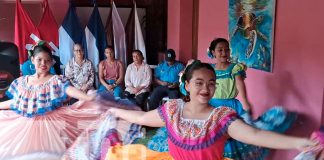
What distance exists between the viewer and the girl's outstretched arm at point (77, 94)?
2.95 meters

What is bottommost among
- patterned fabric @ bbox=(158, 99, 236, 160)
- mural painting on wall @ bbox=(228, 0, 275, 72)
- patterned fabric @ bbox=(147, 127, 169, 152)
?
patterned fabric @ bbox=(147, 127, 169, 152)

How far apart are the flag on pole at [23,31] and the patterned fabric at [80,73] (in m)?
0.77

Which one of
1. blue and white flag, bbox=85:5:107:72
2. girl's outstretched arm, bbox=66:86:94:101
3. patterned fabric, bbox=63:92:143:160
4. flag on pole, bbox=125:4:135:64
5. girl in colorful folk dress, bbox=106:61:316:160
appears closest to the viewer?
girl in colorful folk dress, bbox=106:61:316:160

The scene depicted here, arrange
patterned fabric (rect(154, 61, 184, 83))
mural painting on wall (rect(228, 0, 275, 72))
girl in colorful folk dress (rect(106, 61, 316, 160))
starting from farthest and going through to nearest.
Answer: patterned fabric (rect(154, 61, 184, 83)), mural painting on wall (rect(228, 0, 275, 72)), girl in colorful folk dress (rect(106, 61, 316, 160))

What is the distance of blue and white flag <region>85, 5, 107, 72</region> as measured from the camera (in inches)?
251

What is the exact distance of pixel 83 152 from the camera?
2709mm

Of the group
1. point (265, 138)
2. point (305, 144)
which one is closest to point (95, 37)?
point (265, 138)

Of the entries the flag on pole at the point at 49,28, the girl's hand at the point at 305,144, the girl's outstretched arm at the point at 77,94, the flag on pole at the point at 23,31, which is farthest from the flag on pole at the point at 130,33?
the girl's hand at the point at 305,144

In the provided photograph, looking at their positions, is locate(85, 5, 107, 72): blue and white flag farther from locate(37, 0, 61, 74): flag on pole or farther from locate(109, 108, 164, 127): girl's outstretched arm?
locate(109, 108, 164, 127): girl's outstretched arm

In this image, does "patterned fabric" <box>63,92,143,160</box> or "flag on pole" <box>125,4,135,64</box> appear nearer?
"patterned fabric" <box>63,92,143,160</box>

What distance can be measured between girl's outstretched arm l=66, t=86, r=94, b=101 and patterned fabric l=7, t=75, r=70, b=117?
0.05 metres

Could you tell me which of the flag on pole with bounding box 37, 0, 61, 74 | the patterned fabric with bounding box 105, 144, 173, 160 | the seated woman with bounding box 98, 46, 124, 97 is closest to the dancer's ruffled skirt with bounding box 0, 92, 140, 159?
the patterned fabric with bounding box 105, 144, 173, 160

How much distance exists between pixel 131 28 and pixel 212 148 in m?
4.98

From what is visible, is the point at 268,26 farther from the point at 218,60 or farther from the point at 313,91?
the point at 313,91
